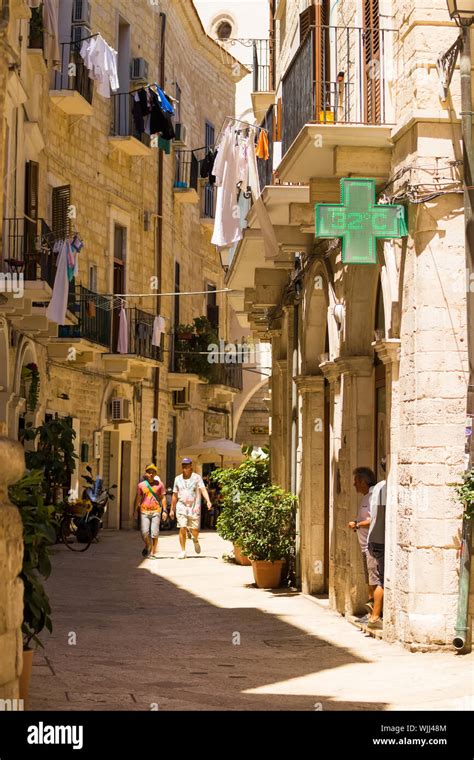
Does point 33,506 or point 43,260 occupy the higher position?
point 43,260

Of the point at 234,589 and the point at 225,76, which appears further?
the point at 225,76

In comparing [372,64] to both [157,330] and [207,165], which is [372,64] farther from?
[207,165]

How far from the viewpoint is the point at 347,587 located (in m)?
12.9

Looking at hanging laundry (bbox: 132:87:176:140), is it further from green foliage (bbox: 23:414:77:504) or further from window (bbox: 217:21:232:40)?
window (bbox: 217:21:232:40)

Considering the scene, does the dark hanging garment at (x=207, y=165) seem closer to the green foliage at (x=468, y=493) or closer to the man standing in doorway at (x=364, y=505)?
the man standing in doorway at (x=364, y=505)

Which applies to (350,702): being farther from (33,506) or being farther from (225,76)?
(225,76)

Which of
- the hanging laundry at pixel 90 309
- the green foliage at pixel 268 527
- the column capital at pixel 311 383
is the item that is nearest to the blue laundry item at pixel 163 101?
the hanging laundry at pixel 90 309

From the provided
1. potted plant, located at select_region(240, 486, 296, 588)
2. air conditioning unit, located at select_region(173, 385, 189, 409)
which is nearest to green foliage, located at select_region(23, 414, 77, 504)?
potted plant, located at select_region(240, 486, 296, 588)

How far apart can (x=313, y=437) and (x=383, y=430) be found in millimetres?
3017

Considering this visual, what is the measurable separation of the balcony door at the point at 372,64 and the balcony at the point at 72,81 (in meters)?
13.4

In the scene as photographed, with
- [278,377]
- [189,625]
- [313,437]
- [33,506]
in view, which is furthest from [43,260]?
[33,506]

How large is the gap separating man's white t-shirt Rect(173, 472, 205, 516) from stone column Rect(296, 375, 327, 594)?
15.3 ft

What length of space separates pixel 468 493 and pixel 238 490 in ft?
28.8
